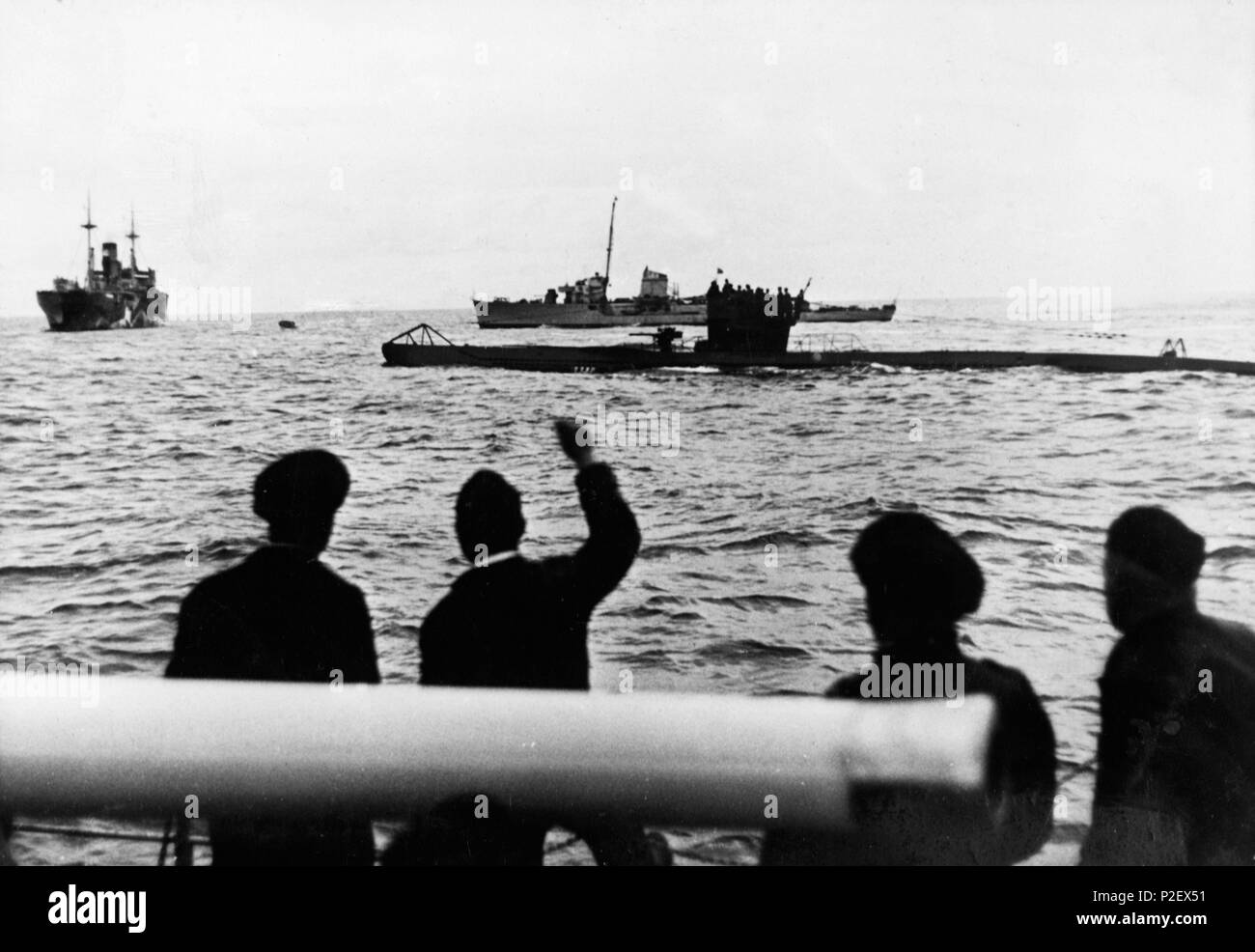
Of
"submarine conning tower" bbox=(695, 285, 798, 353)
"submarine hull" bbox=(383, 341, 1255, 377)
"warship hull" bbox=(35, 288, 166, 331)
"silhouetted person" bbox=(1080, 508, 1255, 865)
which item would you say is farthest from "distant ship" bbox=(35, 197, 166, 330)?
"silhouetted person" bbox=(1080, 508, 1255, 865)

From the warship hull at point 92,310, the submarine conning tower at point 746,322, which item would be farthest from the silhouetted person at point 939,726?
the warship hull at point 92,310

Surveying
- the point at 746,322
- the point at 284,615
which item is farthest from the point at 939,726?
the point at 746,322

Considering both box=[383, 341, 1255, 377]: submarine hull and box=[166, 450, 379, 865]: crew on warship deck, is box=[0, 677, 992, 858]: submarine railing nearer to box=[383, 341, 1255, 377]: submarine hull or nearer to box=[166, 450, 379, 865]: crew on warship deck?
box=[166, 450, 379, 865]: crew on warship deck

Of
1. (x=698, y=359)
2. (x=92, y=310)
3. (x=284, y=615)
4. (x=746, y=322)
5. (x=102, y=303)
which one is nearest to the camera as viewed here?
(x=284, y=615)

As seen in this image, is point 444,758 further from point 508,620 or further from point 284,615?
point 284,615

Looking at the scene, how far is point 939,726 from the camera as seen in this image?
108 inches

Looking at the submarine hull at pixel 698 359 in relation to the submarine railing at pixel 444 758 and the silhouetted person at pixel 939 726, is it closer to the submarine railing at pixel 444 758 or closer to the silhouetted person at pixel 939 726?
the silhouetted person at pixel 939 726

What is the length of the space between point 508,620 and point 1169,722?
2.59 m

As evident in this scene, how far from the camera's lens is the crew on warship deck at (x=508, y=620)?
2.64 m

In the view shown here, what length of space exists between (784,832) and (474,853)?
0.97m

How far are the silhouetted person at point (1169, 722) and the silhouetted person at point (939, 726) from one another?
1.16 feet

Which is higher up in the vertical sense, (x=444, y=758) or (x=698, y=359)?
(x=698, y=359)

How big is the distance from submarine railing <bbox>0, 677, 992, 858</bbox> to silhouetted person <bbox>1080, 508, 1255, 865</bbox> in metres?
1.14
